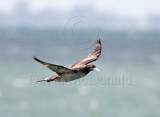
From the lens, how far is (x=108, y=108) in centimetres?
3897

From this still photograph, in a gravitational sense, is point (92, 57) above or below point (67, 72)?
above

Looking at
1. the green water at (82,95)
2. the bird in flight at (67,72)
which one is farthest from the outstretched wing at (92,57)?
the green water at (82,95)

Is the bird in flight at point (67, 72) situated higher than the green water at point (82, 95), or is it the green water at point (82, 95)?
the green water at point (82, 95)

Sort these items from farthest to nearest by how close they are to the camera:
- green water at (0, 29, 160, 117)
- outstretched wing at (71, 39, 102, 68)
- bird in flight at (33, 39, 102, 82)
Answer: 1. green water at (0, 29, 160, 117)
2. outstretched wing at (71, 39, 102, 68)
3. bird in flight at (33, 39, 102, 82)

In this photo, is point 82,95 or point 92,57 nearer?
point 92,57

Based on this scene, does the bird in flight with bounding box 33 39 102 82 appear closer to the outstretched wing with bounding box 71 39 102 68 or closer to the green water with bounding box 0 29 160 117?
the outstretched wing with bounding box 71 39 102 68

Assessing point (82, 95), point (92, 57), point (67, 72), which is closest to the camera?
point (67, 72)

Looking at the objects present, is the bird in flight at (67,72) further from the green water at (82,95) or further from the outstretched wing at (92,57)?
the green water at (82,95)

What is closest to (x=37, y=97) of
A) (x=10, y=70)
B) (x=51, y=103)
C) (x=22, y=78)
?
(x=51, y=103)

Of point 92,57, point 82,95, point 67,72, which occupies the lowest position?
A: point 67,72

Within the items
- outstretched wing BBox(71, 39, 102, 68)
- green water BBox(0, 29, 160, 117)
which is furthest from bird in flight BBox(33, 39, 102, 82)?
green water BBox(0, 29, 160, 117)

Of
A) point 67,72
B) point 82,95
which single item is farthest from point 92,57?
point 82,95

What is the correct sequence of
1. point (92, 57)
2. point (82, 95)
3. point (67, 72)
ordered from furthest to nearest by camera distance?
1. point (82, 95)
2. point (92, 57)
3. point (67, 72)

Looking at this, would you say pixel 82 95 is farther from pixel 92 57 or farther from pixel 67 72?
pixel 67 72
